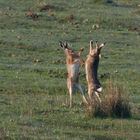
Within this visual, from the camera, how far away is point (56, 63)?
23641 mm

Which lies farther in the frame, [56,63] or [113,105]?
[56,63]

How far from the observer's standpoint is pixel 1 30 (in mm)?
29391

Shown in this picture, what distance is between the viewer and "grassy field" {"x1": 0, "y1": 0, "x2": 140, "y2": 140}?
14.1m

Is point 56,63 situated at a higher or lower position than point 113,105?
lower

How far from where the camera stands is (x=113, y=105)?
51.1 feet

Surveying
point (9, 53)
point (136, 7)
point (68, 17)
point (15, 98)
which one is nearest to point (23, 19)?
point (68, 17)

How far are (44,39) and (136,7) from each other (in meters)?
13.0

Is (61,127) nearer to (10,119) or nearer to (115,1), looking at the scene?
(10,119)

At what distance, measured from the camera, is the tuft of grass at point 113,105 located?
50.5ft

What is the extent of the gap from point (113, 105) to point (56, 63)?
821 cm

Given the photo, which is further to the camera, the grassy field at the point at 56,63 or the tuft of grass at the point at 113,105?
the tuft of grass at the point at 113,105

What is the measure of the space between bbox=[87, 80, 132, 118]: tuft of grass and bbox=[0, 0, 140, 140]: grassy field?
9.8 inches

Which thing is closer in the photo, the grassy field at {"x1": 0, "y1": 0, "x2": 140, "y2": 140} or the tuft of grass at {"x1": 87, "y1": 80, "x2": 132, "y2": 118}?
the grassy field at {"x1": 0, "y1": 0, "x2": 140, "y2": 140}

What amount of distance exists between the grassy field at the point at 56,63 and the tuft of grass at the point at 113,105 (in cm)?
25
